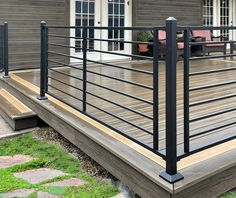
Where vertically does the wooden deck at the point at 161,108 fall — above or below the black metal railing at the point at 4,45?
below

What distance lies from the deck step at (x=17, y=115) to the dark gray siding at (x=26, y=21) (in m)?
2.44

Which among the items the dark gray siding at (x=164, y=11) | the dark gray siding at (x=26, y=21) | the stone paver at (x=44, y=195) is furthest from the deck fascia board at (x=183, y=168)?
the dark gray siding at (x=164, y=11)

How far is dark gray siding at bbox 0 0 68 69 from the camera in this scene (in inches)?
266

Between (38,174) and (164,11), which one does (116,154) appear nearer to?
(38,174)

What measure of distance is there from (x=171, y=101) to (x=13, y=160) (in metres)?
1.76

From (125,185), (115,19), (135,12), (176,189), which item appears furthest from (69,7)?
(176,189)

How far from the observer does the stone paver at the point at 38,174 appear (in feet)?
8.93

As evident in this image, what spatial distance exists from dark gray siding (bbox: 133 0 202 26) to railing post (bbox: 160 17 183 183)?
656 cm

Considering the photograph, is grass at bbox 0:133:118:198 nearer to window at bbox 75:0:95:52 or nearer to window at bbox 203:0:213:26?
window at bbox 75:0:95:52

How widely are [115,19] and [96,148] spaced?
5.81 metres

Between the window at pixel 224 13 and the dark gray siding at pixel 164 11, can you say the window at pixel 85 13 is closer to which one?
the dark gray siding at pixel 164 11

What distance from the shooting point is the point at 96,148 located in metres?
2.84

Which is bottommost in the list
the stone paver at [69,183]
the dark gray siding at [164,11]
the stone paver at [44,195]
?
the stone paver at [44,195]

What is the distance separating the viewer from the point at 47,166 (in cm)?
302
